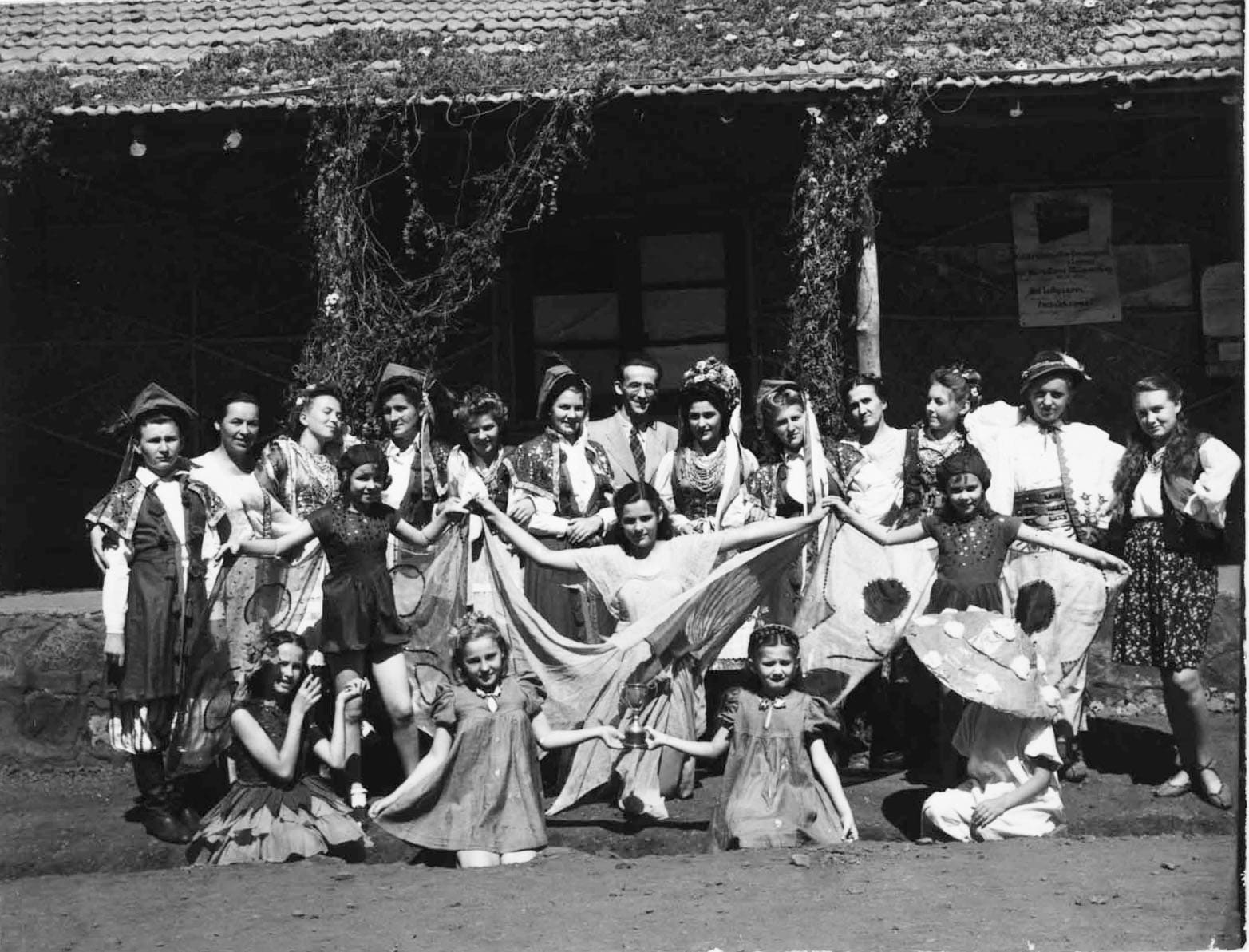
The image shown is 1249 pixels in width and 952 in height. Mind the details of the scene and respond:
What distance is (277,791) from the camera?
663 cm

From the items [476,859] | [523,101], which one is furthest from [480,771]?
[523,101]

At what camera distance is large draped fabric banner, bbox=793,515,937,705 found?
24.0ft

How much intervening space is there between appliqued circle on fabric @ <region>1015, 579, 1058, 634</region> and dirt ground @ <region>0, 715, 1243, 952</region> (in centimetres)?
74

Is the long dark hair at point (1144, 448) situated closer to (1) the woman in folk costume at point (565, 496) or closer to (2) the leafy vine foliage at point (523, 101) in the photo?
(2) the leafy vine foliage at point (523, 101)

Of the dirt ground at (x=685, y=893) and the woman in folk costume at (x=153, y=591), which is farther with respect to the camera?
the woman in folk costume at (x=153, y=591)

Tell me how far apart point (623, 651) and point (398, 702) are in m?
0.97

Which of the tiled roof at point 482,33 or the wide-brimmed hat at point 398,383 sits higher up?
the tiled roof at point 482,33

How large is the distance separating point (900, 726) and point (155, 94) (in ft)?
17.4

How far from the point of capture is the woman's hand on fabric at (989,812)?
21.2 feet

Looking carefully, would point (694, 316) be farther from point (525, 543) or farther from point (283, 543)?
point (283, 543)

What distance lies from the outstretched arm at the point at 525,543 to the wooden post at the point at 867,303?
2723mm

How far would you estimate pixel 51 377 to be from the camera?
37.7 feet

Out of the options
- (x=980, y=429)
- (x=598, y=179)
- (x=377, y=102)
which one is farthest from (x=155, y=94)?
(x=980, y=429)

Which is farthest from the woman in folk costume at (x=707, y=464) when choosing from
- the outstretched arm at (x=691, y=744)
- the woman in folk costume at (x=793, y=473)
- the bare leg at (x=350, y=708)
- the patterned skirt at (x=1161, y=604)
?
Result: the patterned skirt at (x=1161, y=604)
